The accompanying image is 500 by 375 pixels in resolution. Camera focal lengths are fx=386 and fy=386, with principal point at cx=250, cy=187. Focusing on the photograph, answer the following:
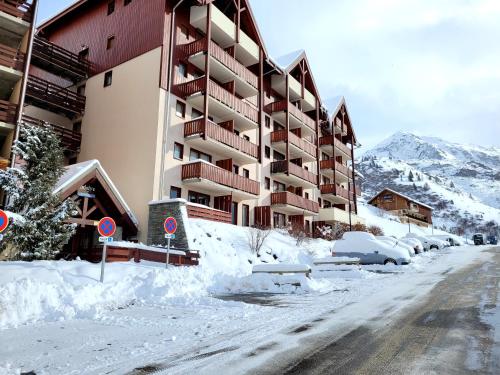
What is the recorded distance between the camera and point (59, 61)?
1100 inches

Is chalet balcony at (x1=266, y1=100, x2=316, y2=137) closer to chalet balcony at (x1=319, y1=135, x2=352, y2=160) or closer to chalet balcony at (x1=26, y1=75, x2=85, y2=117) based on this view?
chalet balcony at (x1=319, y1=135, x2=352, y2=160)

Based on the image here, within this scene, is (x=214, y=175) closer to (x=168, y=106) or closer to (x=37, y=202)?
(x=168, y=106)

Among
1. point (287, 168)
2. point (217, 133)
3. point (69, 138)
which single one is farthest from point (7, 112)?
point (287, 168)

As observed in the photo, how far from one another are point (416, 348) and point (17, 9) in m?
24.1

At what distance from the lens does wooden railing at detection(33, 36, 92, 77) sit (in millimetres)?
27062

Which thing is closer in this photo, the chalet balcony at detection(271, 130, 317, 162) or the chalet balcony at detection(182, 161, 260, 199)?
the chalet balcony at detection(182, 161, 260, 199)

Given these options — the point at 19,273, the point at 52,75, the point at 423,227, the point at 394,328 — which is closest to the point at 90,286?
the point at 19,273

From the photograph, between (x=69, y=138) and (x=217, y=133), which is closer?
(x=217, y=133)

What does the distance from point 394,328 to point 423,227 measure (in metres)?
85.7

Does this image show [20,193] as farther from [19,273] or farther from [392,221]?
[392,221]

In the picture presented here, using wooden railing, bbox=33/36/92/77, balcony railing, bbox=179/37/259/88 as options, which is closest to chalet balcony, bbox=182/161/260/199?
balcony railing, bbox=179/37/259/88

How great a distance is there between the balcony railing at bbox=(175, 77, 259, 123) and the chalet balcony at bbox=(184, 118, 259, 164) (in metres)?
1.94

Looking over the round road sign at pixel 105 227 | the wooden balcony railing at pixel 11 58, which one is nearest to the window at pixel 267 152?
the wooden balcony railing at pixel 11 58

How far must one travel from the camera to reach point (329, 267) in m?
18.7
